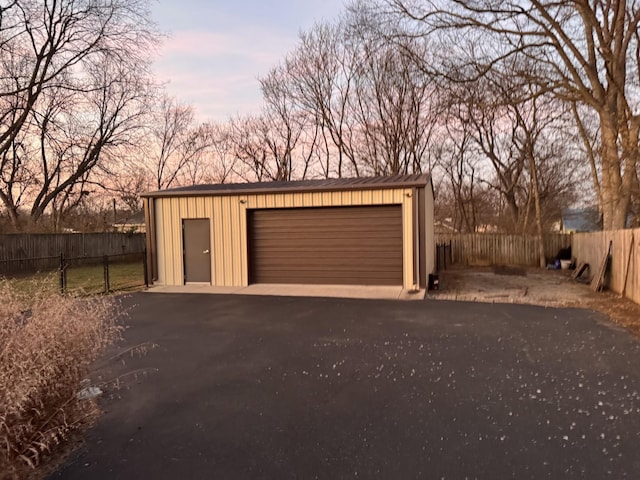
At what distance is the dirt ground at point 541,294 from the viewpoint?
7.50 meters

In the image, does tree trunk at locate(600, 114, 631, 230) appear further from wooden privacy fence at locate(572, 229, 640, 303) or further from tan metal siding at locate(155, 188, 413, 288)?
tan metal siding at locate(155, 188, 413, 288)

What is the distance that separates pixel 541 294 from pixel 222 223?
8.56m

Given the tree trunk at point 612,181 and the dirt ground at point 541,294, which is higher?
the tree trunk at point 612,181

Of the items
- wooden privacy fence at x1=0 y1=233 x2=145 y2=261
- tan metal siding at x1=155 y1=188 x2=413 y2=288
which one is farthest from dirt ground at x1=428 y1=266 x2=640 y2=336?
wooden privacy fence at x1=0 y1=233 x2=145 y2=261

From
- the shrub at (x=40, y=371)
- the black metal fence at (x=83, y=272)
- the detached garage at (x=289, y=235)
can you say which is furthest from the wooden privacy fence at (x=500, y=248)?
the shrub at (x=40, y=371)

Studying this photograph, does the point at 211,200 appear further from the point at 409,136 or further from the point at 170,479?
the point at 409,136

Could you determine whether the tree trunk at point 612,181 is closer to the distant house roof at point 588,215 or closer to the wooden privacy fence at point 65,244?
the distant house roof at point 588,215

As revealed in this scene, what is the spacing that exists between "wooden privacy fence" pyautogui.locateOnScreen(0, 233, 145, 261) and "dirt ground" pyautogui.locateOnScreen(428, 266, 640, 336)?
52.1 feet

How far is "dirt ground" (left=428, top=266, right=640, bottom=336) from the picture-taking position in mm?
7504

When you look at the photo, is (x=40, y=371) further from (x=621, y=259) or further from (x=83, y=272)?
(x=83, y=272)

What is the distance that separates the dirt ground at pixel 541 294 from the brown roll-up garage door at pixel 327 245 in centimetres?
169

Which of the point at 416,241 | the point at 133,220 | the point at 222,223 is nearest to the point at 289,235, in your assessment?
the point at 222,223

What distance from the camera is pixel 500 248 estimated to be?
1917 centimetres

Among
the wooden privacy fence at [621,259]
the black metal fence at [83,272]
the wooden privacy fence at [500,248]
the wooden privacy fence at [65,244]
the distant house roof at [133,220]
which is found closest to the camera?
the wooden privacy fence at [621,259]
